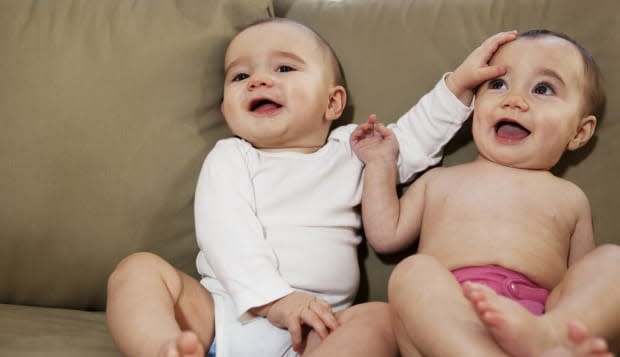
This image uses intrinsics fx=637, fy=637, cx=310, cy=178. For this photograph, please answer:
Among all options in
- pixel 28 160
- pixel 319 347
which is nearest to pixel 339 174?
pixel 319 347

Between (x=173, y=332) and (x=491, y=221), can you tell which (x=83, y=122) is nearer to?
(x=173, y=332)

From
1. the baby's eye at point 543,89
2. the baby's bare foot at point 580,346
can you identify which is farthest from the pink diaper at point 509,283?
the baby's eye at point 543,89

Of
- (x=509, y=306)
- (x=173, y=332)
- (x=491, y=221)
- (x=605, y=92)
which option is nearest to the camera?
(x=509, y=306)

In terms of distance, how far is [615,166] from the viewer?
115 centimetres

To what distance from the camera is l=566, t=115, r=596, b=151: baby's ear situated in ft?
3.70

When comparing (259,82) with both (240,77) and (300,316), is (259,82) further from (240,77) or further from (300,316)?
(300,316)

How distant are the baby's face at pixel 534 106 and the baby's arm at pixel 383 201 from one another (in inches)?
6.5

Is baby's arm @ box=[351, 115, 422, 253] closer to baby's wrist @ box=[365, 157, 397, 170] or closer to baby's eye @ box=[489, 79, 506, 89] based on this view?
baby's wrist @ box=[365, 157, 397, 170]

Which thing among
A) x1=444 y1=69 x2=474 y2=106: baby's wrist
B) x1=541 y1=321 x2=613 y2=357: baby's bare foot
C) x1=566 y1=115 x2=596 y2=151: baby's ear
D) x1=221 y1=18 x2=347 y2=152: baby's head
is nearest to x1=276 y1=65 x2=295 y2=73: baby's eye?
x1=221 y1=18 x2=347 y2=152: baby's head

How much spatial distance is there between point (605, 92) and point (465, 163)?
0.28m

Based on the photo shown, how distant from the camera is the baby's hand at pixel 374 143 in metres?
1.18

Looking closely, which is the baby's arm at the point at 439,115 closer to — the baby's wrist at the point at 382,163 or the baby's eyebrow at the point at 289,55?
the baby's wrist at the point at 382,163

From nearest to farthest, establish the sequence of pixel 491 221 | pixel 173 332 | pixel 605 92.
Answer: pixel 173 332 → pixel 491 221 → pixel 605 92

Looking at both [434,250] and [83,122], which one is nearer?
[434,250]
